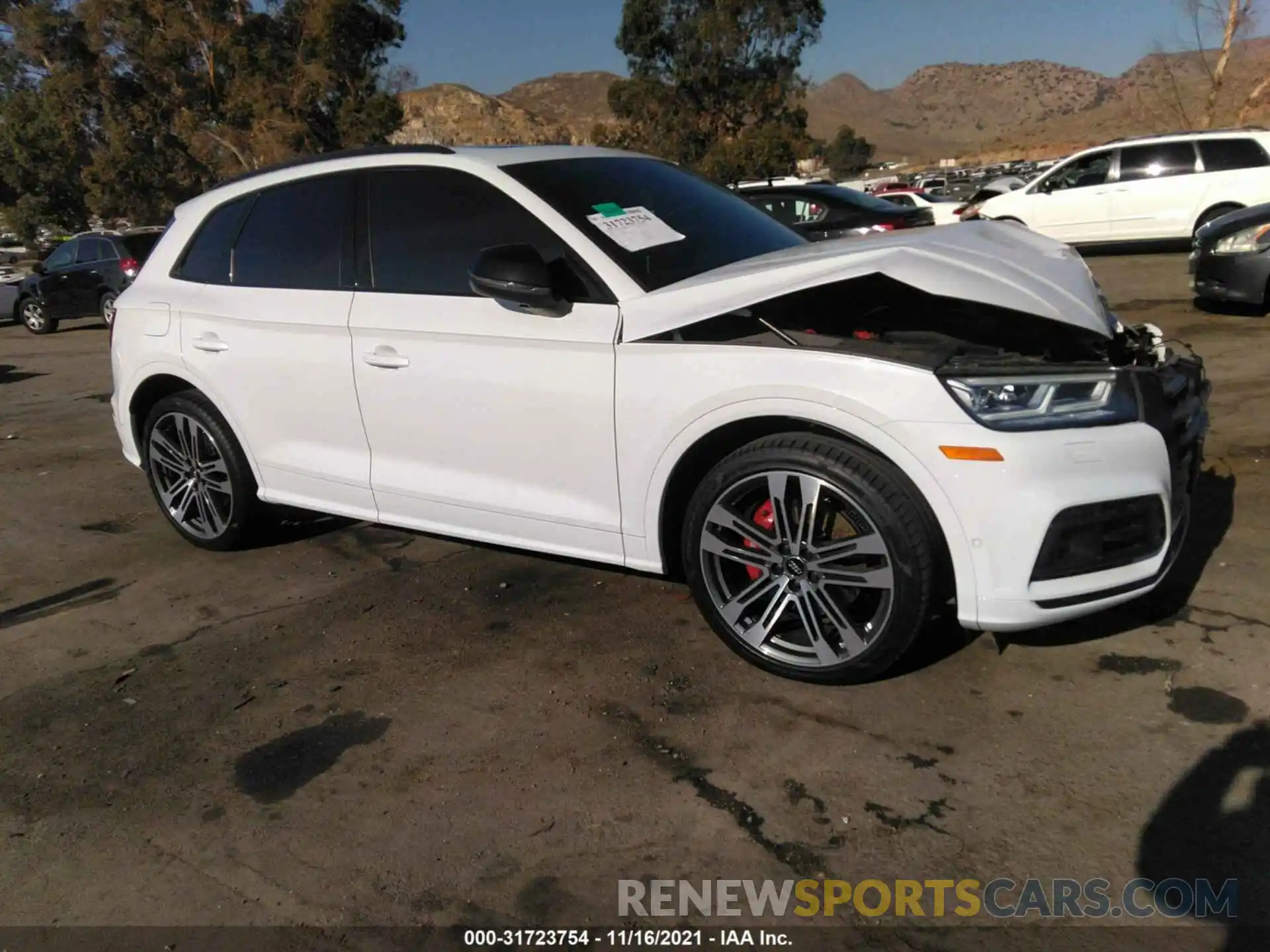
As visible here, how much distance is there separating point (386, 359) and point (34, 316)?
16.5 meters

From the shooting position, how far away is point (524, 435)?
3.62 metres

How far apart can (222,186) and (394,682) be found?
2.75m

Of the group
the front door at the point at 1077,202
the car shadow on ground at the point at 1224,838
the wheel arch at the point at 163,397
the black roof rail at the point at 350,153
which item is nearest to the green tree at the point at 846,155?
the front door at the point at 1077,202

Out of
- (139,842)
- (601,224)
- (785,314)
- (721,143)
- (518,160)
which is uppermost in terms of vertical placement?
(721,143)

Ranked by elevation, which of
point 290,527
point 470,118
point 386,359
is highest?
point 470,118

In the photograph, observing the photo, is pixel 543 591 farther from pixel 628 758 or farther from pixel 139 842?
pixel 139 842

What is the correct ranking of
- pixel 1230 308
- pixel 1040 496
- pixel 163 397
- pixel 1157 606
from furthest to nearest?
pixel 1230 308, pixel 163 397, pixel 1157 606, pixel 1040 496

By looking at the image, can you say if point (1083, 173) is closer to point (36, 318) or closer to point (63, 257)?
point (63, 257)

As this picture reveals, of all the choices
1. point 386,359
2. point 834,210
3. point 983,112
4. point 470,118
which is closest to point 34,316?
point 834,210

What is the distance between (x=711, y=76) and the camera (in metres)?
45.7

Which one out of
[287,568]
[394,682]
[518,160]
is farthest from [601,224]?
[287,568]

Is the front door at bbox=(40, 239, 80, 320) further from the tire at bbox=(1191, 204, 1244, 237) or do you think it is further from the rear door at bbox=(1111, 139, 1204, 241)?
the tire at bbox=(1191, 204, 1244, 237)

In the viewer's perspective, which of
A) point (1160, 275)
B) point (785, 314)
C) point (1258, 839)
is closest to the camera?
point (1258, 839)

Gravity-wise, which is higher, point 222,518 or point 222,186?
point 222,186
